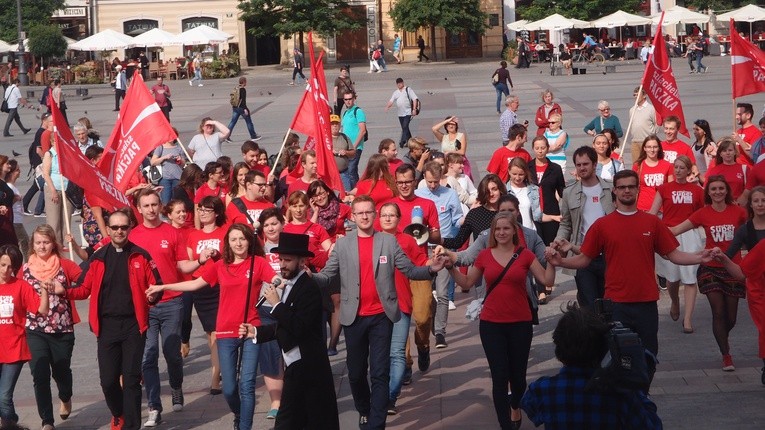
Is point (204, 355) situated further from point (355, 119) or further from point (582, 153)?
point (355, 119)

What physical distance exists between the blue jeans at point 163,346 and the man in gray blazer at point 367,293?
1.45m

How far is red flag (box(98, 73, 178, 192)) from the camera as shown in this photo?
37.0ft

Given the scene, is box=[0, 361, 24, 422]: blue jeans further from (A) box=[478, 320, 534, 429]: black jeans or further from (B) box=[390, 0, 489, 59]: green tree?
(B) box=[390, 0, 489, 59]: green tree

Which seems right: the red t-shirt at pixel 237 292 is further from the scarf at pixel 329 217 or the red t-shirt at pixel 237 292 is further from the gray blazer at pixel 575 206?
the gray blazer at pixel 575 206

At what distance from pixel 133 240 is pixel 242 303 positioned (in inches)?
54.8

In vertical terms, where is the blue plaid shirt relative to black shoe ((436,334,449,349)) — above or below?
Answer: above

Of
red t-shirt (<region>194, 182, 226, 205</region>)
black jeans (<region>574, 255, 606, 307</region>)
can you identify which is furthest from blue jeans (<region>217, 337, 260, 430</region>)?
red t-shirt (<region>194, 182, 226, 205</region>)

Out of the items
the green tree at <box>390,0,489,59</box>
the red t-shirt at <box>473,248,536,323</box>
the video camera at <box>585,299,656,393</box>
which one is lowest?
the red t-shirt at <box>473,248,536,323</box>

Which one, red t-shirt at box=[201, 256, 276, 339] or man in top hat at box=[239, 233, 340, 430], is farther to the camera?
red t-shirt at box=[201, 256, 276, 339]

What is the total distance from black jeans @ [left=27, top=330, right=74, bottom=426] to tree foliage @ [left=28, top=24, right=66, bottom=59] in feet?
152

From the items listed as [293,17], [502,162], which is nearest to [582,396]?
[502,162]

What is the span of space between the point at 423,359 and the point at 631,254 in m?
2.38

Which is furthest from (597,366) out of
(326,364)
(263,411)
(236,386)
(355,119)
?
(355,119)

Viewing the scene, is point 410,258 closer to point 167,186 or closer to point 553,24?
point 167,186
